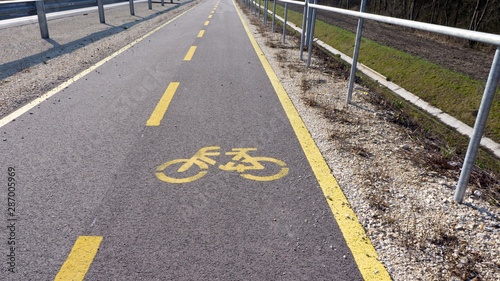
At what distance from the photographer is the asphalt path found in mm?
2191

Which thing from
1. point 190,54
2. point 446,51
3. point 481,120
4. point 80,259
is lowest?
point 80,259

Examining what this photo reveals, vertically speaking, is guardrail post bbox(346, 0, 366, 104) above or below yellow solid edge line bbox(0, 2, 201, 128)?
above

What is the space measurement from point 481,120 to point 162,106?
402 cm

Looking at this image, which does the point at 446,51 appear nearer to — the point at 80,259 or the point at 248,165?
the point at 248,165

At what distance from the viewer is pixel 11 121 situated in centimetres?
441

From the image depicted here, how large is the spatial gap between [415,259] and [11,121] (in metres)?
4.81

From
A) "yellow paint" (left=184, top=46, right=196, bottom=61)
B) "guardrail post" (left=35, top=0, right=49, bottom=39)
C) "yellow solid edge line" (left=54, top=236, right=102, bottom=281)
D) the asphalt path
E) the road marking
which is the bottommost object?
"yellow solid edge line" (left=54, top=236, right=102, bottom=281)

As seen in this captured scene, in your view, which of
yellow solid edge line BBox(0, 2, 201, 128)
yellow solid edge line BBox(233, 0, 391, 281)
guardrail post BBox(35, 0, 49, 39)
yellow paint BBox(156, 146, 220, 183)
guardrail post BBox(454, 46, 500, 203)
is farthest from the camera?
guardrail post BBox(35, 0, 49, 39)

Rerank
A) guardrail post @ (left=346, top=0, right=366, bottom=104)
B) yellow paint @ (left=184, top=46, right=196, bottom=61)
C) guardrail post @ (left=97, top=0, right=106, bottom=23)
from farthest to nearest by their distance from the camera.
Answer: guardrail post @ (left=97, top=0, right=106, bottom=23)
yellow paint @ (left=184, top=46, right=196, bottom=61)
guardrail post @ (left=346, top=0, right=366, bottom=104)

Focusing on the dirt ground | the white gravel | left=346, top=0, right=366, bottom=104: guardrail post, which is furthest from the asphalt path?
the dirt ground

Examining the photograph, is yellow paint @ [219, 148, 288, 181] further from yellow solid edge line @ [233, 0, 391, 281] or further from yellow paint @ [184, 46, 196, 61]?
yellow paint @ [184, 46, 196, 61]

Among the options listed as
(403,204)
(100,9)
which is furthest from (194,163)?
(100,9)

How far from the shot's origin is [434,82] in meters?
6.41

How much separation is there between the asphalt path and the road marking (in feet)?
0.05
